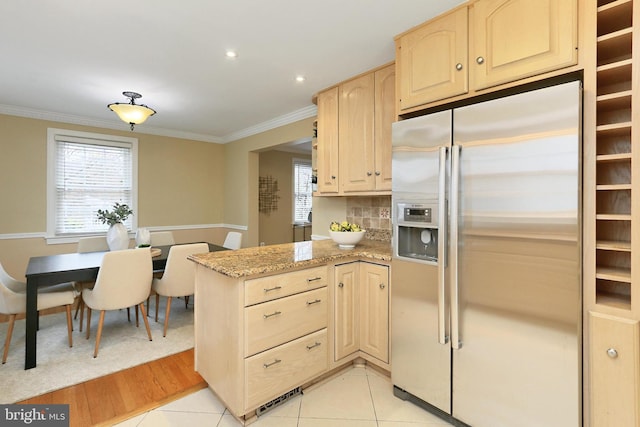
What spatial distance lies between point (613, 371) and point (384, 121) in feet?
6.67

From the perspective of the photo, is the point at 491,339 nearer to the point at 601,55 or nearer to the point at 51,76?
the point at 601,55

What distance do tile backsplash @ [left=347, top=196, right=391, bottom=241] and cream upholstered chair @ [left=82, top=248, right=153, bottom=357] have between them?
2031 millimetres

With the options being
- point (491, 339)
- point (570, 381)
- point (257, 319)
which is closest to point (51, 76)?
point (257, 319)

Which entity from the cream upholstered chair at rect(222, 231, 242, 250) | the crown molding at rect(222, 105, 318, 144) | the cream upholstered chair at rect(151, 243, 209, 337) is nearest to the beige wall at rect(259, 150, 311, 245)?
the crown molding at rect(222, 105, 318, 144)

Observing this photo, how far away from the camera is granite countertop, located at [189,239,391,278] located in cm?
179

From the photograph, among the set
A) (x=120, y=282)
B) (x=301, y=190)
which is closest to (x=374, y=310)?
(x=120, y=282)

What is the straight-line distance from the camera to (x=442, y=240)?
1.71 m

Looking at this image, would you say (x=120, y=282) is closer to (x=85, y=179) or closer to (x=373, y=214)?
(x=373, y=214)

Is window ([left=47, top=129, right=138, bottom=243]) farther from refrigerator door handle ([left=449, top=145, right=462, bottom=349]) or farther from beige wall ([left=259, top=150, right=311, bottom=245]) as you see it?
refrigerator door handle ([left=449, top=145, right=462, bottom=349])

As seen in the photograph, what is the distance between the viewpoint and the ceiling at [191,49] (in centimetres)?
190

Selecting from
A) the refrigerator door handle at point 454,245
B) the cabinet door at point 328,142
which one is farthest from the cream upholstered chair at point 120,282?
the refrigerator door handle at point 454,245

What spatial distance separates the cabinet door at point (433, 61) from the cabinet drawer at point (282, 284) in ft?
4.24

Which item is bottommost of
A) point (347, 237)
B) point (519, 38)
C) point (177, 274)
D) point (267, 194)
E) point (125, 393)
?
point (125, 393)

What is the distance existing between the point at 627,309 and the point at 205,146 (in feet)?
18.5
